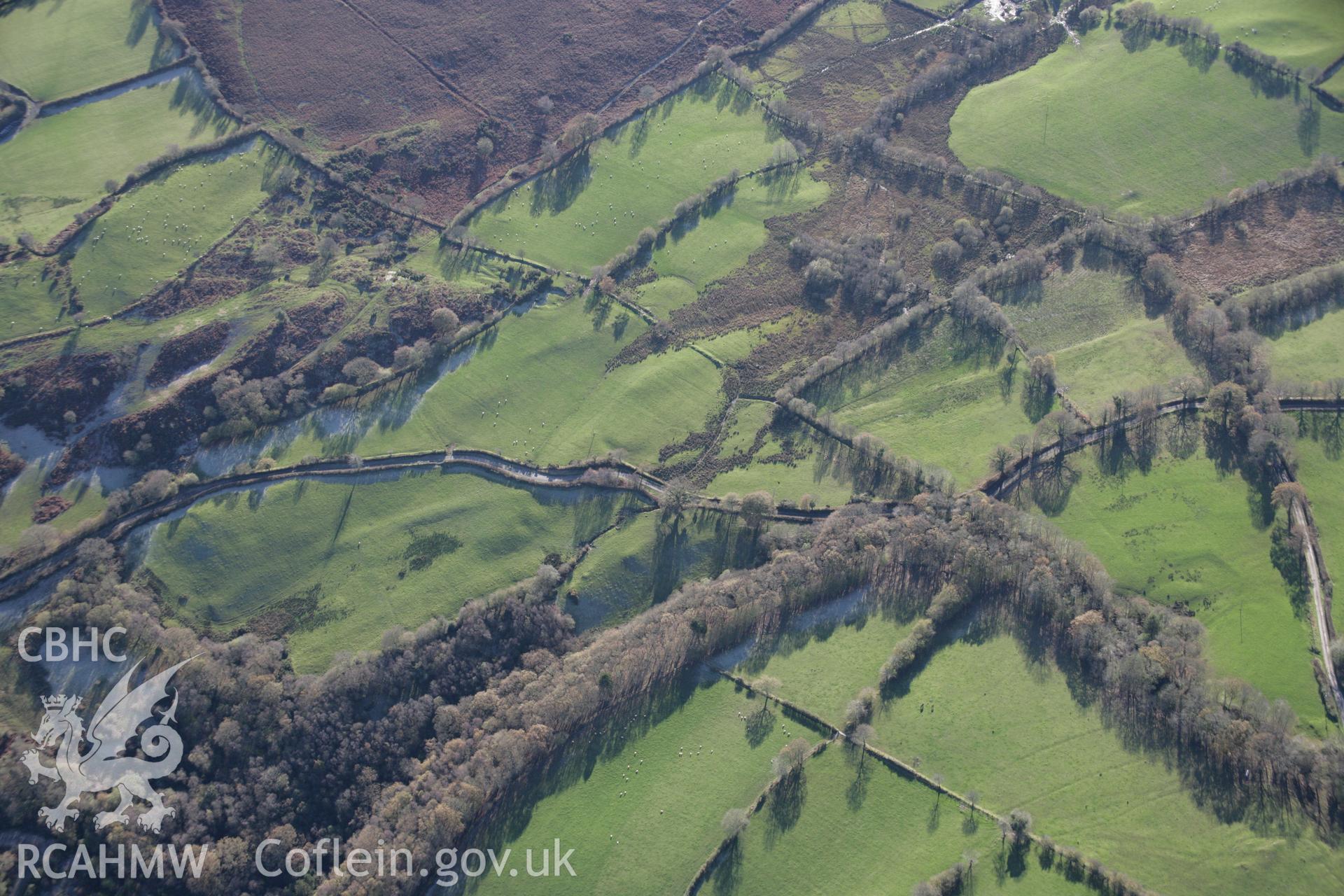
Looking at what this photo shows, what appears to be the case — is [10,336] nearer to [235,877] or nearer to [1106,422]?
[235,877]

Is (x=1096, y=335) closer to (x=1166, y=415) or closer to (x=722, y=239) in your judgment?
(x=1166, y=415)

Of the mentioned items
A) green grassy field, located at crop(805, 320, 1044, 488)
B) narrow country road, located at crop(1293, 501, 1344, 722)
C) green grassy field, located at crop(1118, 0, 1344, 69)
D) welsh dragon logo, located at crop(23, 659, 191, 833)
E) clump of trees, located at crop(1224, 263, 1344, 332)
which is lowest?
welsh dragon logo, located at crop(23, 659, 191, 833)

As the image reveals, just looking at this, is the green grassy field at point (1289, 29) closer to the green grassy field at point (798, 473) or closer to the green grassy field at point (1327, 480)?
the green grassy field at point (1327, 480)

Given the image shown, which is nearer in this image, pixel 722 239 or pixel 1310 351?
pixel 1310 351

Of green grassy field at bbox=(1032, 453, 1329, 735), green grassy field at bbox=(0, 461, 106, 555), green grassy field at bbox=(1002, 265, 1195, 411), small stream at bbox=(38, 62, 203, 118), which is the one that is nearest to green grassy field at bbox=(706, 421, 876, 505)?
green grassy field at bbox=(1032, 453, 1329, 735)

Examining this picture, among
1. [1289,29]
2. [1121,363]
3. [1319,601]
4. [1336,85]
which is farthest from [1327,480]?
[1289,29]

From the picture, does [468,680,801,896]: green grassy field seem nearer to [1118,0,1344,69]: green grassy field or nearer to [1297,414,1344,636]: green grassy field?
[1297,414,1344,636]: green grassy field
